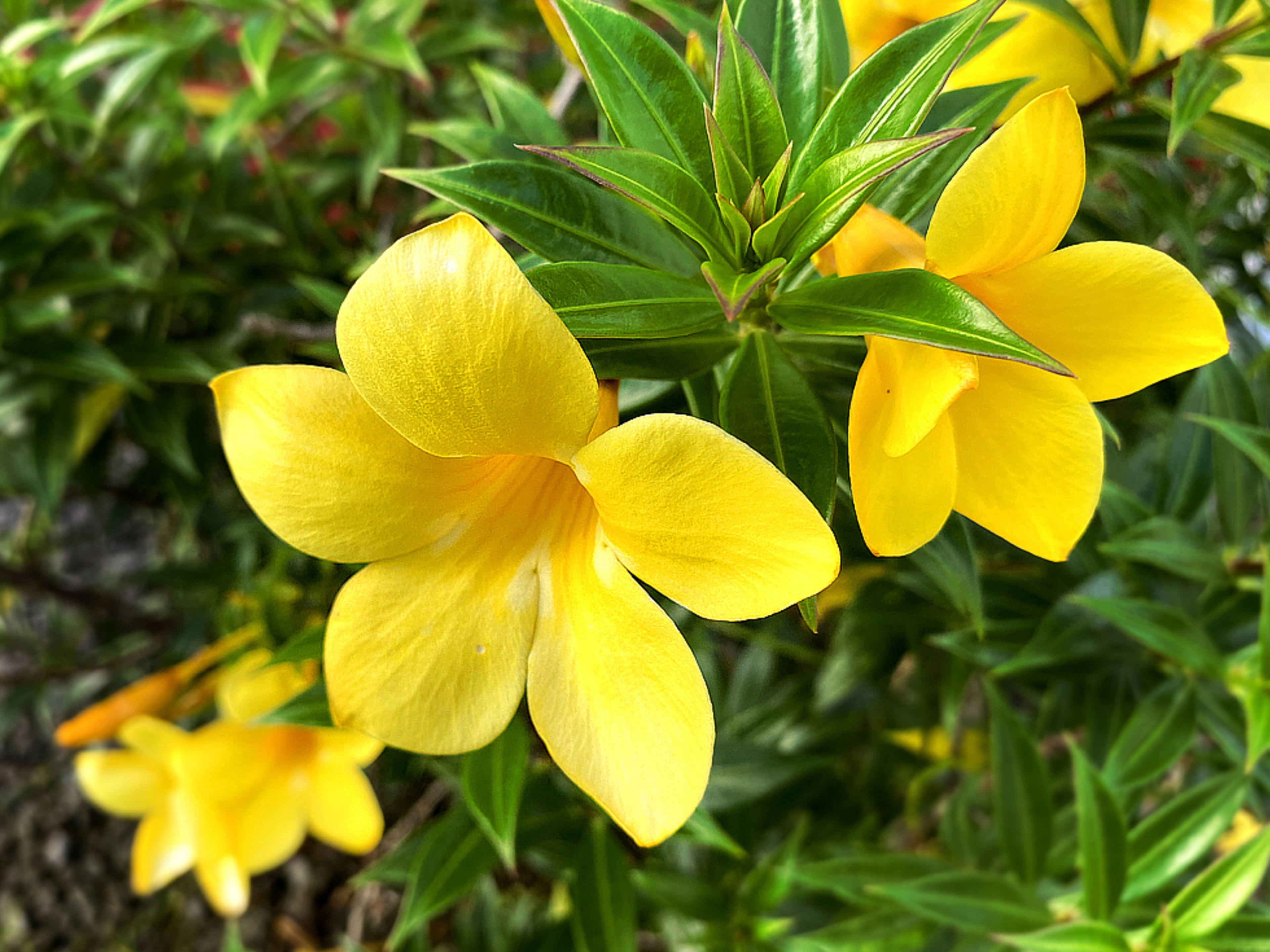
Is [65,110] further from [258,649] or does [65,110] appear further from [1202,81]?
[1202,81]

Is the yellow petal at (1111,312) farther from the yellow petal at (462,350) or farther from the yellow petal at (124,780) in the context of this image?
the yellow petal at (124,780)

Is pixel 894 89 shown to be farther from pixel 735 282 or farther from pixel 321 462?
pixel 321 462

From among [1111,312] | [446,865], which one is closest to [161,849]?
[446,865]

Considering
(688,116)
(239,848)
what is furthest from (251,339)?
(688,116)

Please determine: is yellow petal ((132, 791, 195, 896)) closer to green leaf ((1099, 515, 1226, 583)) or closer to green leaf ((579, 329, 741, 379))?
green leaf ((579, 329, 741, 379))

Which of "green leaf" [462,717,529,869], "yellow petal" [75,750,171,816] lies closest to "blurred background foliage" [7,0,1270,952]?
"green leaf" [462,717,529,869]

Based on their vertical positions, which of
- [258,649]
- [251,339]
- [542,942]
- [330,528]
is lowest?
[542,942]
